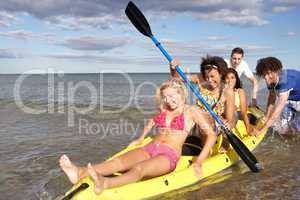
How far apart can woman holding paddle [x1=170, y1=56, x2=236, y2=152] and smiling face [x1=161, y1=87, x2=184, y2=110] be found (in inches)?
32.3

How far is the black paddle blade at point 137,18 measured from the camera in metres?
5.40

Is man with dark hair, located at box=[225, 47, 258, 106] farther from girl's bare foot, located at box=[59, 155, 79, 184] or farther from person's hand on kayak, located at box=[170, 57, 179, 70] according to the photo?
girl's bare foot, located at box=[59, 155, 79, 184]

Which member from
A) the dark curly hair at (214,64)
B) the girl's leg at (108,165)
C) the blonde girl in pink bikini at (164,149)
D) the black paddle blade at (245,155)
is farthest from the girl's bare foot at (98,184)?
the dark curly hair at (214,64)

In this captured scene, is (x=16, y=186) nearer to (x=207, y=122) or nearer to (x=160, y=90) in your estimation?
(x=160, y=90)

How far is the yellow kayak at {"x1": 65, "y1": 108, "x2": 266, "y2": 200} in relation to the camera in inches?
122

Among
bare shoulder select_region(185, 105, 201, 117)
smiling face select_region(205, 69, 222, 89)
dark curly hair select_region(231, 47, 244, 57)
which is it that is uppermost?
dark curly hair select_region(231, 47, 244, 57)

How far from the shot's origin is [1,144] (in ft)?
21.8

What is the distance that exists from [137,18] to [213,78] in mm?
1669

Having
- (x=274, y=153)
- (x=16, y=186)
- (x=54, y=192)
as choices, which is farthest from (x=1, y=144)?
(x=274, y=153)

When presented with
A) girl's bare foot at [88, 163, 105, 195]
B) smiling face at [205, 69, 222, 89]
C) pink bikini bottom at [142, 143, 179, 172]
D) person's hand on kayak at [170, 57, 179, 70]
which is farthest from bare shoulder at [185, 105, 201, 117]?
girl's bare foot at [88, 163, 105, 195]

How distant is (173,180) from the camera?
12.0 feet

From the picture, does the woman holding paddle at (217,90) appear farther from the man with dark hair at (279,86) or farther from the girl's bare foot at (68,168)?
the girl's bare foot at (68,168)

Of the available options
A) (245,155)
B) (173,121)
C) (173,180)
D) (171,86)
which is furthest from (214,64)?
(173,180)

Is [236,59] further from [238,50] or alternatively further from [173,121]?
[173,121]
